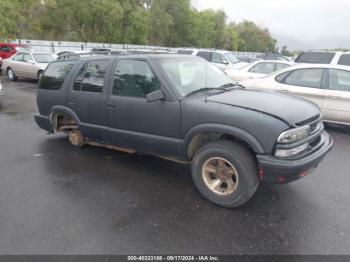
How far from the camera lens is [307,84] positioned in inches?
252

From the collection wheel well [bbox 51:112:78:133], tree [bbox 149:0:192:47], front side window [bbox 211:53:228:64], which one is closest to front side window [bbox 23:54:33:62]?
front side window [bbox 211:53:228:64]

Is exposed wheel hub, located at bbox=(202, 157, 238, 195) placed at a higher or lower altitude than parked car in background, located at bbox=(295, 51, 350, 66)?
lower

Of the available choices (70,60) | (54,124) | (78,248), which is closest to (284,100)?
(78,248)

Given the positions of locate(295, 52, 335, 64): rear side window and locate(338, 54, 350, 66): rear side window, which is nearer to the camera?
locate(338, 54, 350, 66): rear side window

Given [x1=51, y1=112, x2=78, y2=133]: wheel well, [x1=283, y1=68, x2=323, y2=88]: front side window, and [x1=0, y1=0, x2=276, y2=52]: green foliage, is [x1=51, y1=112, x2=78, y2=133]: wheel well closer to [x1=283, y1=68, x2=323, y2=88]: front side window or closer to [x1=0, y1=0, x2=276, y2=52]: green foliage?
[x1=283, y1=68, x2=323, y2=88]: front side window

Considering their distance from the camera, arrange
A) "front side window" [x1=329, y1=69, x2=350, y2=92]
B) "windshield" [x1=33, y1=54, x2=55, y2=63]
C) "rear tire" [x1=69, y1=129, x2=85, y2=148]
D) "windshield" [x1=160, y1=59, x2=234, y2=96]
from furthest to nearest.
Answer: "windshield" [x1=33, y1=54, x2=55, y2=63] < "front side window" [x1=329, y1=69, x2=350, y2=92] < "rear tire" [x1=69, y1=129, x2=85, y2=148] < "windshield" [x1=160, y1=59, x2=234, y2=96]

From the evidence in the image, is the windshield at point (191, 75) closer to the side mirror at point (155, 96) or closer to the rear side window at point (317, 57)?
the side mirror at point (155, 96)

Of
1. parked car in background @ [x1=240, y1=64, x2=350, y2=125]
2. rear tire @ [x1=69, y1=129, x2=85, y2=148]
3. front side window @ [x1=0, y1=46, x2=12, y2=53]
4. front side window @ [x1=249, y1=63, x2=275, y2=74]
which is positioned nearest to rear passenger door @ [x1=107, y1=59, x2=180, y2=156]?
rear tire @ [x1=69, y1=129, x2=85, y2=148]

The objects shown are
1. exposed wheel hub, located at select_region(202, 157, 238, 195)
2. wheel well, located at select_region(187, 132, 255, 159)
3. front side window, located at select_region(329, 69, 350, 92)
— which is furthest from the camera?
front side window, located at select_region(329, 69, 350, 92)

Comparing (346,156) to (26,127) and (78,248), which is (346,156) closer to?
(78,248)

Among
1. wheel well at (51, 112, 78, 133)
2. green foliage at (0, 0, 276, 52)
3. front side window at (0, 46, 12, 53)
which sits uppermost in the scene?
green foliage at (0, 0, 276, 52)

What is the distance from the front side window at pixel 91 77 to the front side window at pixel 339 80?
4.87 meters

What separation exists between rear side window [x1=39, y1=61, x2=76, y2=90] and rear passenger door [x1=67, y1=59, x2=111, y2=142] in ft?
1.16

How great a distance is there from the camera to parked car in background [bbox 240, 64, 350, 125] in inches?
236
